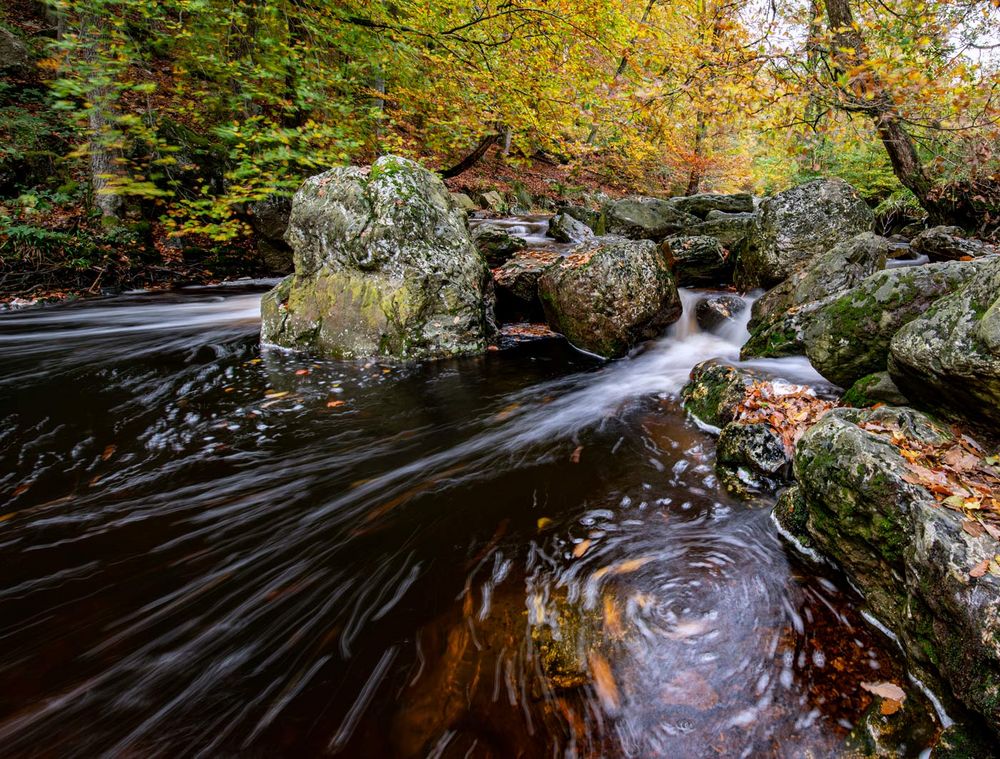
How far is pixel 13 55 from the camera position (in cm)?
1038

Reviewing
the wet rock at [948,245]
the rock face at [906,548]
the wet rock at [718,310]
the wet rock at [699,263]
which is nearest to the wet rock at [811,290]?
the wet rock at [718,310]

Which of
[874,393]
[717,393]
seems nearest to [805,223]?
[717,393]

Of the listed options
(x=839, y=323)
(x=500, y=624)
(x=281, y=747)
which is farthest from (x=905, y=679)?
(x=839, y=323)

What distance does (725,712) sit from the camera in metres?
1.87

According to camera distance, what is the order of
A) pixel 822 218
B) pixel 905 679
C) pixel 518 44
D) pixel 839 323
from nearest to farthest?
pixel 905 679
pixel 839 323
pixel 822 218
pixel 518 44

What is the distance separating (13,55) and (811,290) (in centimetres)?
1690

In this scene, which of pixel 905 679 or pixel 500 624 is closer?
pixel 905 679

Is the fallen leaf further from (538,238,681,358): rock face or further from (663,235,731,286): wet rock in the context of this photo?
(663,235,731,286): wet rock

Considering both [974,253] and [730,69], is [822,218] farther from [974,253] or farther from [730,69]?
[730,69]

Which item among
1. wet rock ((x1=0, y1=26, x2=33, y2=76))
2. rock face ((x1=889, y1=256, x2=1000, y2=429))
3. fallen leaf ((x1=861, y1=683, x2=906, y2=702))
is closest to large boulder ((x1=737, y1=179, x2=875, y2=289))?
rock face ((x1=889, y1=256, x2=1000, y2=429))

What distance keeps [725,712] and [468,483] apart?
2.15 metres

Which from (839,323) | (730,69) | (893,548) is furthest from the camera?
(730,69)

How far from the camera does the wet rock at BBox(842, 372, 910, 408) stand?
130 inches

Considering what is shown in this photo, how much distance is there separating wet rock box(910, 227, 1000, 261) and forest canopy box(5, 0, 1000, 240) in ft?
2.58
